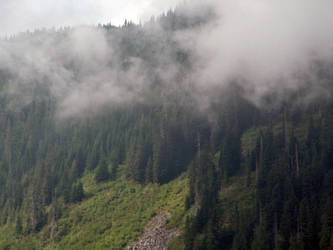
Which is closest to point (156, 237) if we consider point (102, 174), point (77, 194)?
point (77, 194)

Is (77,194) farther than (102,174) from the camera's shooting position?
No

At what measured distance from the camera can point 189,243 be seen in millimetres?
88938

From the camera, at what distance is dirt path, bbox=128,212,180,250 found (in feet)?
321

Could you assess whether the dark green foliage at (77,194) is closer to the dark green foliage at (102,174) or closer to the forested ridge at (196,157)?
the forested ridge at (196,157)

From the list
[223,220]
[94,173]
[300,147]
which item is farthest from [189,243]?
[94,173]

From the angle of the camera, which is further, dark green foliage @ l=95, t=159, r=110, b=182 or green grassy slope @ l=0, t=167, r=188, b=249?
dark green foliage @ l=95, t=159, r=110, b=182

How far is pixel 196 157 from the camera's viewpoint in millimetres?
123875

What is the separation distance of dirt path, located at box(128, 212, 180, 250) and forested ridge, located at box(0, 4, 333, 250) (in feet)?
11.7

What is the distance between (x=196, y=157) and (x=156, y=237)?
29962mm

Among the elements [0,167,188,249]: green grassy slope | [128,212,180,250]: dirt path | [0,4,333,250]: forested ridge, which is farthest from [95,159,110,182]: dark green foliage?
[128,212,180,250]: dirt path

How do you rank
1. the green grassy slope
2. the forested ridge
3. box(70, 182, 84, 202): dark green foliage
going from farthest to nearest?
1. box(70, 182, 84, 202): dark green foliage
2. the green grassy slope
3. the forested ridge

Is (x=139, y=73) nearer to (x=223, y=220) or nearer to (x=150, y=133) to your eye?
(x=150, y=133)

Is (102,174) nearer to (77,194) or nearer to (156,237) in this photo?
(77,194)

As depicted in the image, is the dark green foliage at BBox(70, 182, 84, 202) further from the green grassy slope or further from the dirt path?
the dirt path
